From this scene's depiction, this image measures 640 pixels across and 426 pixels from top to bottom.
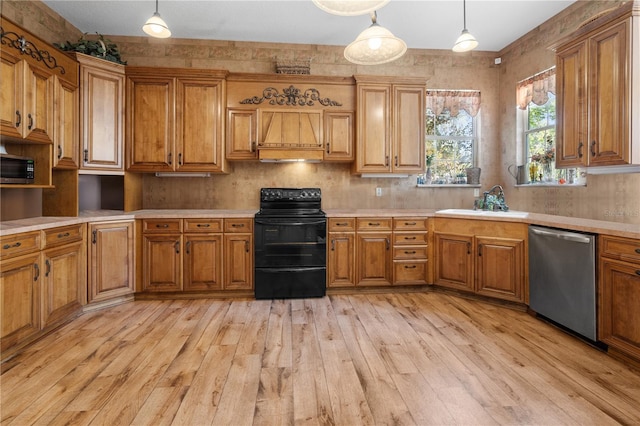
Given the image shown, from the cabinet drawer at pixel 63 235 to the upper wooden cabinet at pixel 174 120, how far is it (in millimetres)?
984

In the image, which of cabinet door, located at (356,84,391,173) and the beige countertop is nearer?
the beige countertop

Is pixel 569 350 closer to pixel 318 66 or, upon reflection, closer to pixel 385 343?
pixel 385 343

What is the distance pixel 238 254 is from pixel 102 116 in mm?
2047

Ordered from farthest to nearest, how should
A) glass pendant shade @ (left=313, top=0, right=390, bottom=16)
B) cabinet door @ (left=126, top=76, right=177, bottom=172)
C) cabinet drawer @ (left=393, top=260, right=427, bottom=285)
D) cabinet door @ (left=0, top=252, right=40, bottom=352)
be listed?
cabinet drawer @ (left=393, top=260, right=427, bottom=285), cabinet door @ (left=126, top=76, right=177, bottom=172), cabinet door @ (left=0, top=252, right=40, bottom=352), glass pendant shade @ (left=313, top=0, right=390, bottom=16)

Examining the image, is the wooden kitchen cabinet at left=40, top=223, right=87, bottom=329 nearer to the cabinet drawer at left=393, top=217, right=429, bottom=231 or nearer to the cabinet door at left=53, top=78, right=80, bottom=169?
the cabinet door at left=53, top=78, right=80, bottom=169

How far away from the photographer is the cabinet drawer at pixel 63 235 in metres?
2.71

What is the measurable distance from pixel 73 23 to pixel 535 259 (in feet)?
18.2

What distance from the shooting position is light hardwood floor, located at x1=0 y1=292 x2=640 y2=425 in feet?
5.70

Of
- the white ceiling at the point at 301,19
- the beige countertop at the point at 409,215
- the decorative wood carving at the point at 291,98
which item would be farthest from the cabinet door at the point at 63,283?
the white ceiling at the point at 301,19

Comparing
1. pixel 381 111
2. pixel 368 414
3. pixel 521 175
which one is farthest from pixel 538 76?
pixel 368 414

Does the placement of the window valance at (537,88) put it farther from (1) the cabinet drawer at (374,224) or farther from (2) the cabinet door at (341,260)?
(2) the cabinet door at (341,260)

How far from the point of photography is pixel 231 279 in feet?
12.2

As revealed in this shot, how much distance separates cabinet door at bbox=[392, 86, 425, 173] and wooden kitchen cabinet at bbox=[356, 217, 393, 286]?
0.81 metres

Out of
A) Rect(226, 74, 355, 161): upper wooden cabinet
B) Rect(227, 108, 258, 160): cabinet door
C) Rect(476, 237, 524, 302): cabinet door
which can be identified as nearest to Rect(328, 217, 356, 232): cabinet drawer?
Rect(226, 74, 355, 161): upper wooden cabinet
